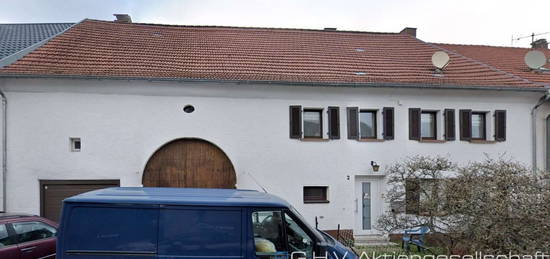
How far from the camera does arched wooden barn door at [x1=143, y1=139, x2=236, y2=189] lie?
957cm

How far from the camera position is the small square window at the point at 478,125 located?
11.0m

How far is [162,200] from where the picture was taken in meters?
4.61

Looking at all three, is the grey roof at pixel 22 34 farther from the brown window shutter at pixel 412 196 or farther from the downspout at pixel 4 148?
the brown window shutter at pixel 412 196

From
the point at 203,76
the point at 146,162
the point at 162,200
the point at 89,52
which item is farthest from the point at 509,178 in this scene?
the point at 89,52

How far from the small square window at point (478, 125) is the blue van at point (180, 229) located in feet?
29.0

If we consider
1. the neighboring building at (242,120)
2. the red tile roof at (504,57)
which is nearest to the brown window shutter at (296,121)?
the neighboring building at (242,120)

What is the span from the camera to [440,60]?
37.5ft

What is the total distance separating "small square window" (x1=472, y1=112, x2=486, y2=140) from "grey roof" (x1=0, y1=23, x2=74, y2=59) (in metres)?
15.6

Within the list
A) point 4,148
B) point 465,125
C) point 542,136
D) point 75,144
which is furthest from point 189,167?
point 542,136

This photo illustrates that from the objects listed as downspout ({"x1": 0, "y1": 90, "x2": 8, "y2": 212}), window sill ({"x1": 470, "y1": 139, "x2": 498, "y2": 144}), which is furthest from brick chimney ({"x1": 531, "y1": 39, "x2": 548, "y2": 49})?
downspout ({"x1": 0, "y1": 90, "x2": 8, "y2": 212})

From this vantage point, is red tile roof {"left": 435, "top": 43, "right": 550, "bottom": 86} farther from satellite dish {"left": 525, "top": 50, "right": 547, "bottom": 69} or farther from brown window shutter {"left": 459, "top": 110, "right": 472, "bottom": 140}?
brown window shutter {"left": 459, "top": 110, "right": 472, "bottom": 140}

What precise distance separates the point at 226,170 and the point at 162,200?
17.2ft

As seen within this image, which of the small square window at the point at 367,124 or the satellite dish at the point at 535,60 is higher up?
the satellite dish at the point at 535,60

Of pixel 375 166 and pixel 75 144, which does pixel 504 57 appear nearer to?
pixel 375 166
